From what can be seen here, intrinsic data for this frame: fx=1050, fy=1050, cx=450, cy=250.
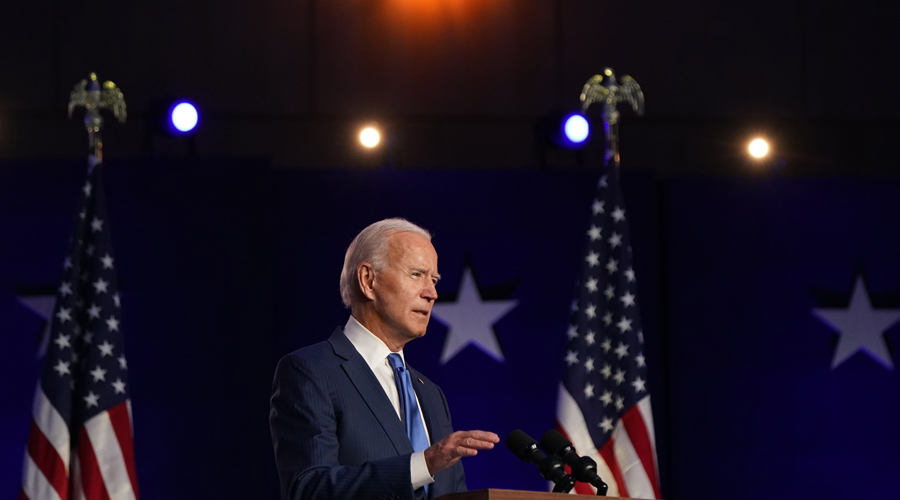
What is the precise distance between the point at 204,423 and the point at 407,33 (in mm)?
2370

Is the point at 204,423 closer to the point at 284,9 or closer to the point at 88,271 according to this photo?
the point at 88,271

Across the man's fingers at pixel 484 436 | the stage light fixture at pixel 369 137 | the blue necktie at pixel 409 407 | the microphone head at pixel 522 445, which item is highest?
the stage light fixture at pixel 369 137

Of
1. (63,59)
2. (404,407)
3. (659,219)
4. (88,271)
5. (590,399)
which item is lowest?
(404,407)

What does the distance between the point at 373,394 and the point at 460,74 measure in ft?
11.8

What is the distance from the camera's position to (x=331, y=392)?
7.79ft

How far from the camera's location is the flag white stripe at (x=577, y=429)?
4516 mm

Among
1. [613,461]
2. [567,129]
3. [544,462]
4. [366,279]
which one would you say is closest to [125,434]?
[613,461]

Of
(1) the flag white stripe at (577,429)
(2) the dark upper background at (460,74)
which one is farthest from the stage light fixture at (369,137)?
(1) the flag white stripe at (577,429)

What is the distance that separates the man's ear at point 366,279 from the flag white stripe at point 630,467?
2.26m

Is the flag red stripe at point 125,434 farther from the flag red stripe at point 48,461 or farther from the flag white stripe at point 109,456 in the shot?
the flag red stripe at point 48,461

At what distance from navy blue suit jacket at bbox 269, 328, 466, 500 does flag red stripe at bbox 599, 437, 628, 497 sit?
2.13 m

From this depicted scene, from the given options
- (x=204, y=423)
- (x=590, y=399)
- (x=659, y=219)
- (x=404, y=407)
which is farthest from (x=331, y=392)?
(x=659, y=219)

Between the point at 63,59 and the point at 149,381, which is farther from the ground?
the point at 63,59

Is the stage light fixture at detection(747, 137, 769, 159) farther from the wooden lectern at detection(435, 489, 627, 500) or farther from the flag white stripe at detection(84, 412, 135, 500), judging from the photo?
the wooden lectern at detection(435, 489, 627, 500)
